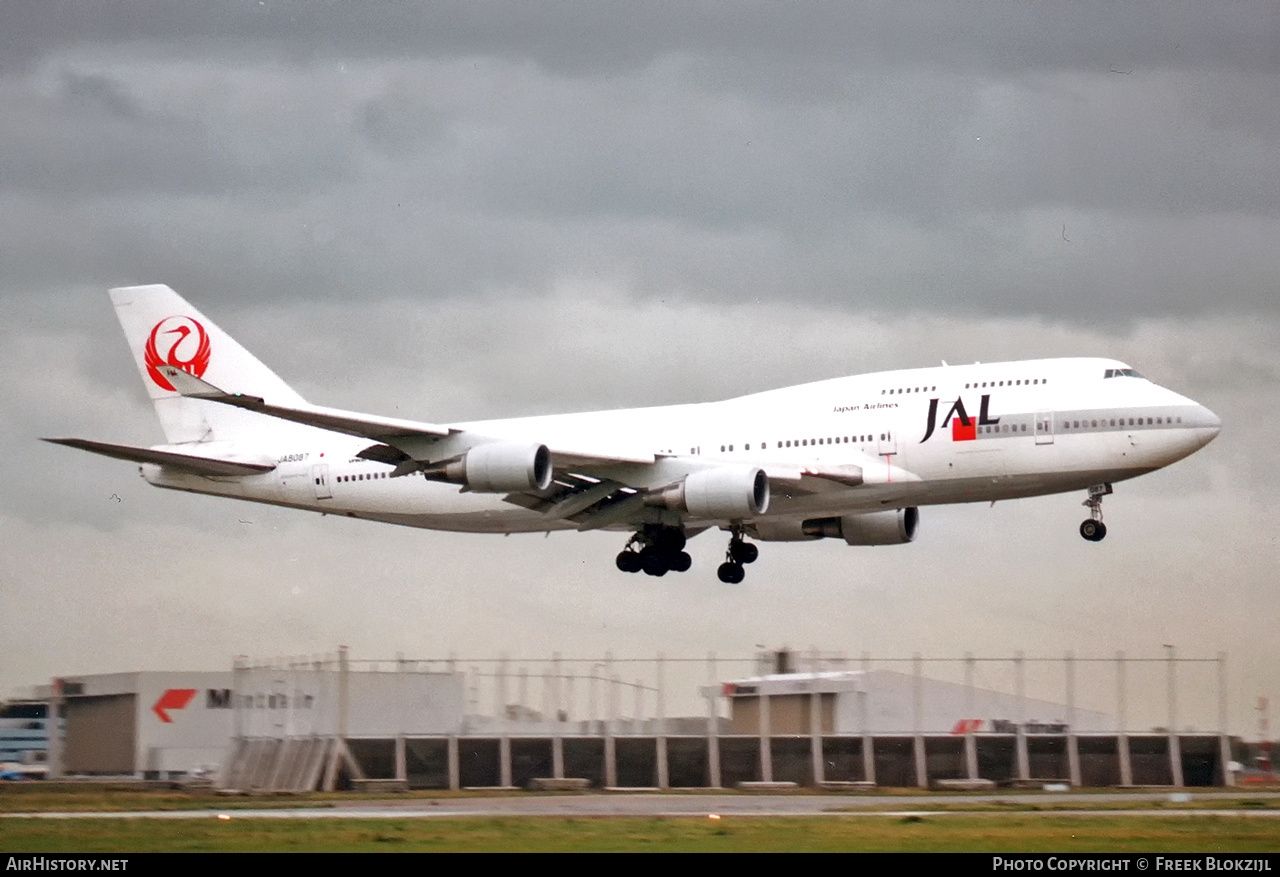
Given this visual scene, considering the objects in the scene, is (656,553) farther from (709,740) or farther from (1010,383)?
(1010,383)

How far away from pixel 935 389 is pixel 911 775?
13.4 m

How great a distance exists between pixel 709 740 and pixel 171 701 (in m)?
26.5

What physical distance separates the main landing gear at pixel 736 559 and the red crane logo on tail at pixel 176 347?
20.3 m

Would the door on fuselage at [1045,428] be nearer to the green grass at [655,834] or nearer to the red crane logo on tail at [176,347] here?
the green grass at [655,834]

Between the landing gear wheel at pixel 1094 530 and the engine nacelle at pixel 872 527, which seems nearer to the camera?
the landing gear wheel at pixel 1094 530

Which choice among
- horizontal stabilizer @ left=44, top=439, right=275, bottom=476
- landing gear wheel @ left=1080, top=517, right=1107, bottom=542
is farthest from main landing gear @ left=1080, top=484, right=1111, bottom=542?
horizontal stabilizer @ left=44, top=439, right=275, bottom=476

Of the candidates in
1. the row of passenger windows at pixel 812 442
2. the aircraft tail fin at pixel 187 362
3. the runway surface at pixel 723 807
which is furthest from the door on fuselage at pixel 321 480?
the runway surface at pixel 723 807

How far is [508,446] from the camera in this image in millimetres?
51562

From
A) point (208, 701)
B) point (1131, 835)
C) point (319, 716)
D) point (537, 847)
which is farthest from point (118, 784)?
point (1131, 835)

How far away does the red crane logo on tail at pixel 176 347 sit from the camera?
64875 mm

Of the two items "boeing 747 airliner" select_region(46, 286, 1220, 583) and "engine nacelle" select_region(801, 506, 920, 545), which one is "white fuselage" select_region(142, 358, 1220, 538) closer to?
"boeing 747 airliner" select_region(46, 286, 1220, 583)

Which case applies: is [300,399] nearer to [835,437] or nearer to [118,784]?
[118,784]

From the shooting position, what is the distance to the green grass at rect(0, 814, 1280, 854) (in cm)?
3178

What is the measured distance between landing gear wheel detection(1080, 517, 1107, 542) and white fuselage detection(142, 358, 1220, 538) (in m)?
1.23
